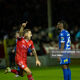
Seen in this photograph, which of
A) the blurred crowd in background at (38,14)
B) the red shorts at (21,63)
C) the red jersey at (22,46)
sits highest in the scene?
the blurred crowd in background at (38,14)

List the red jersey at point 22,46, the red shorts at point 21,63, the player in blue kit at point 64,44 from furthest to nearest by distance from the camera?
the player in blue kit at point 64,44, the red jersey at point 22,46, the red shorts at point 21,63

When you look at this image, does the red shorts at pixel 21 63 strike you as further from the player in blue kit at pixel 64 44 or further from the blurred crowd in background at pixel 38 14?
the blurred crowd in background at pixel 38 14

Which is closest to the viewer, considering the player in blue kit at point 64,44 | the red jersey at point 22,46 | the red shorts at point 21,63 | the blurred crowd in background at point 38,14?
the red shorts at point 21,63

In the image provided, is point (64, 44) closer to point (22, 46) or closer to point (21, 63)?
point (22, 46)

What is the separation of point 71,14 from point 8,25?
5941 mm

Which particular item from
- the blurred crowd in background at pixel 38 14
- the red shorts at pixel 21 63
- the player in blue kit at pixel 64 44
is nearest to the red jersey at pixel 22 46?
the red shorts at pixel 21 63

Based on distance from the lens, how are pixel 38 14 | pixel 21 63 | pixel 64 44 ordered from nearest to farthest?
pixel 21 63 < pixel 64 44 < pixel 38 14

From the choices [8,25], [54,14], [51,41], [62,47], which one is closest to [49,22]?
[54,14]

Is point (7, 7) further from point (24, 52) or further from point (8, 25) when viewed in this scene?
point (24, 52)

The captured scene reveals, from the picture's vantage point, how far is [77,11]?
29.1 m

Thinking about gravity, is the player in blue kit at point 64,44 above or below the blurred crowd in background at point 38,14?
below

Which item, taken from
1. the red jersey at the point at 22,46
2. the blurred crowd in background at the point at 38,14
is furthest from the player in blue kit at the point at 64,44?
the blurred crowd in background at the point at 38,14

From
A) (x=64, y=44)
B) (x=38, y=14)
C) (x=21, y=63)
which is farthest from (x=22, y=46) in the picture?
(x=38, y=14)

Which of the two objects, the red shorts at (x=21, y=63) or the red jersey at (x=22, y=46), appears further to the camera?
the red jersey at (x=22, y=46)
